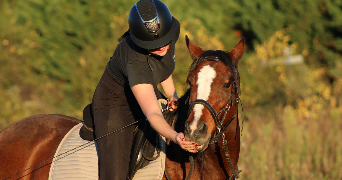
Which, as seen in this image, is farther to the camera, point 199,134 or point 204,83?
point 204,83

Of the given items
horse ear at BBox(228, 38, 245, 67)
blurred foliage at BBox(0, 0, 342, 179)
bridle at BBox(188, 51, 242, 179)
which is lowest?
bridle at BBox(188, 51, 242, 179)

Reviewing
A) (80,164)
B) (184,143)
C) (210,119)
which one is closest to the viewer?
(184,143)

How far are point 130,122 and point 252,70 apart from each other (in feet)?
35.5

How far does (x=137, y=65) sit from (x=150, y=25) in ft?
1.25

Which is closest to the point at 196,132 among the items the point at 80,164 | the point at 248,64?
the point at 80,164

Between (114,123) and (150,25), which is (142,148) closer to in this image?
(114,123)

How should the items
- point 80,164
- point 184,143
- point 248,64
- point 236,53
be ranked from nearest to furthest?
1. point 184,143
2. point 236,53
3. point 80,164
4. point 248,64

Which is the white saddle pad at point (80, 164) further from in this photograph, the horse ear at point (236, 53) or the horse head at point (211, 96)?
the horse ear at point (236, 53)

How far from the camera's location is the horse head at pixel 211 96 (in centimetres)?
283

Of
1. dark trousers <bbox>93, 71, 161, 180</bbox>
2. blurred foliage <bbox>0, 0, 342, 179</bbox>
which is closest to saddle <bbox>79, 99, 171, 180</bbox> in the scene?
dark trousers <bbox>93, 71, 161, 180</bbox>

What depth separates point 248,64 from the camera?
1392 cm

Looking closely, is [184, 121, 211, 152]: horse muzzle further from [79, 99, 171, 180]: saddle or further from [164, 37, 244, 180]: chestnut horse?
[79, 99, 171, 180]: saddle

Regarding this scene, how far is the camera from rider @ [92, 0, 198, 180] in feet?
9.77

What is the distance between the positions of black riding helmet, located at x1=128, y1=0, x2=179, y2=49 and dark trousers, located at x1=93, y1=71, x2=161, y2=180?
23.8 inches
